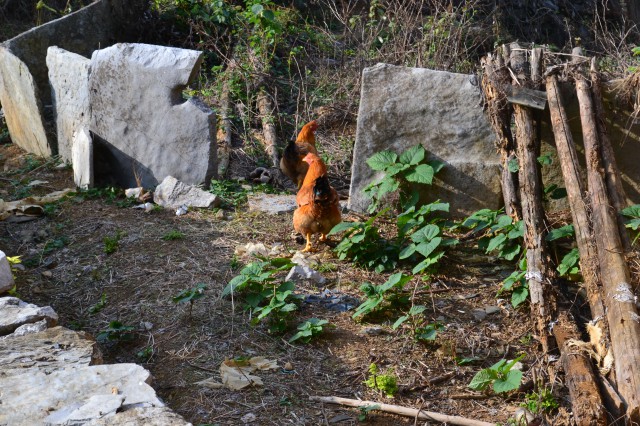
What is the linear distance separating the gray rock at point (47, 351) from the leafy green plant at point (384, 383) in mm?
1406

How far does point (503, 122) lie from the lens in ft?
19.0

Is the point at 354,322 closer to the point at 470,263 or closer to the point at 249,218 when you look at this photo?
the point at 470,263

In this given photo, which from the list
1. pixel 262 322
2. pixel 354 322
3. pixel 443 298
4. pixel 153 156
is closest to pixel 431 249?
pixel 443 298

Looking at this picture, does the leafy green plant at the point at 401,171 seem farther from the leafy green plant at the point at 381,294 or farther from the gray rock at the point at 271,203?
the leafy green plant at the point at 381,294

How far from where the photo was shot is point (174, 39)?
1012cm

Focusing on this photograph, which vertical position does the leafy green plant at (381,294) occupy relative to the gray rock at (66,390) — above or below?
below

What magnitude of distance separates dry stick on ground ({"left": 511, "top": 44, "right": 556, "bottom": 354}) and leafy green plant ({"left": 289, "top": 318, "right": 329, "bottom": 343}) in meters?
1.25

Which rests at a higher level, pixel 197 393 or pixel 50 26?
pixel 50 26

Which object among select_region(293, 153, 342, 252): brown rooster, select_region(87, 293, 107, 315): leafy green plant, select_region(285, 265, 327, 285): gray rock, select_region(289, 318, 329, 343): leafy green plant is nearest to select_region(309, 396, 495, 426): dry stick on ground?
select_region(289, 318, 329, 343): leafy green plant

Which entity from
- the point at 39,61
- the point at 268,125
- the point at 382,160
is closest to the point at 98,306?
the point at 382,160

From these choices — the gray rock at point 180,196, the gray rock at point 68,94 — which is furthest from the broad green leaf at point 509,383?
the gray rock at point 68,94

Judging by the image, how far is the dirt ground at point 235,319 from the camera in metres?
4.09

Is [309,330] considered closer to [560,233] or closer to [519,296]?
[519,296]

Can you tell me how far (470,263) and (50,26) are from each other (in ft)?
18.2
